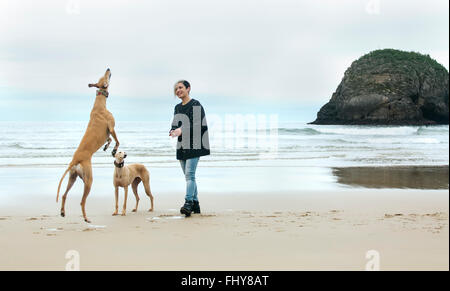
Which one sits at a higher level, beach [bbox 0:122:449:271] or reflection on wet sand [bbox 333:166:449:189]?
reflection on wet sand [bbox 333:166:449:189]

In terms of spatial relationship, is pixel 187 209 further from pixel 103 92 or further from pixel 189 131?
pixel 103 92

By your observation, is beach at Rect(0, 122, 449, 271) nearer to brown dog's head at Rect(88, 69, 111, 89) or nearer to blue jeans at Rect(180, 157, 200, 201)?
blue jeans at Rect(180, 157, 200, 201)

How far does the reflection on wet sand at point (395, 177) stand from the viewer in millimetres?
10094

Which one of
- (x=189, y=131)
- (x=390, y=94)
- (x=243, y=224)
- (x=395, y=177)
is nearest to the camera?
(x=243, y=224)

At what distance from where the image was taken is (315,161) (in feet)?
53.1

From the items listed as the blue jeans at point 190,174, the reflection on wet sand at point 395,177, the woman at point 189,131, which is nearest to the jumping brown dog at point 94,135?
the woman at point 189,131

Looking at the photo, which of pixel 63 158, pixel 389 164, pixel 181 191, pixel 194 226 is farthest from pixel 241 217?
pixel 63 158

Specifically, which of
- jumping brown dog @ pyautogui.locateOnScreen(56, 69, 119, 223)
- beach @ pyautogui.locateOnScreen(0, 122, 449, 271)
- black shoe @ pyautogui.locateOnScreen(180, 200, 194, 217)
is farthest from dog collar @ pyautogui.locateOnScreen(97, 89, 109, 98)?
black shoe @ pyautogui.locateOnScreen(180, 200, 194, 217)

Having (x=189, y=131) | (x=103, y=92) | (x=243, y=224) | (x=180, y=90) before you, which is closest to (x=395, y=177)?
(x=243, y=224)

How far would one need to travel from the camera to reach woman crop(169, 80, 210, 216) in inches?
255

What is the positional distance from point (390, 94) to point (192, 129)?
63377 mm

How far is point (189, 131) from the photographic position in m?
6.47

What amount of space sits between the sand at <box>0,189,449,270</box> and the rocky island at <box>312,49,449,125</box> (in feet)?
187

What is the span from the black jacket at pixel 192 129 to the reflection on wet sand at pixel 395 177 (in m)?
4.91
